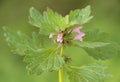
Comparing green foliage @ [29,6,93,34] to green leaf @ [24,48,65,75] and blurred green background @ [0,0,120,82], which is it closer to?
green leaf @ [24,48,65,75]

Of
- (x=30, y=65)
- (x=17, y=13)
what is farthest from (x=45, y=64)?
(x=17, y=13)

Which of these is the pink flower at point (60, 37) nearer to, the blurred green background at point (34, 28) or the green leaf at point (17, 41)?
the green leaf at point (17, 41)

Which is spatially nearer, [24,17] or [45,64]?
[45,64]

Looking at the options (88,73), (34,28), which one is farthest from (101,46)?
(34,28)

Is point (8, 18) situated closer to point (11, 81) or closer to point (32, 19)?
point (11, 81)

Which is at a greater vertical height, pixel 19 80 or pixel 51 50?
pixel 19 80

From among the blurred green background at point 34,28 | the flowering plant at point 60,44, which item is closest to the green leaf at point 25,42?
the flowering plant at point 60,44

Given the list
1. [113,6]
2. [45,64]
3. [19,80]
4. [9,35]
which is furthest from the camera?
[113,6]
